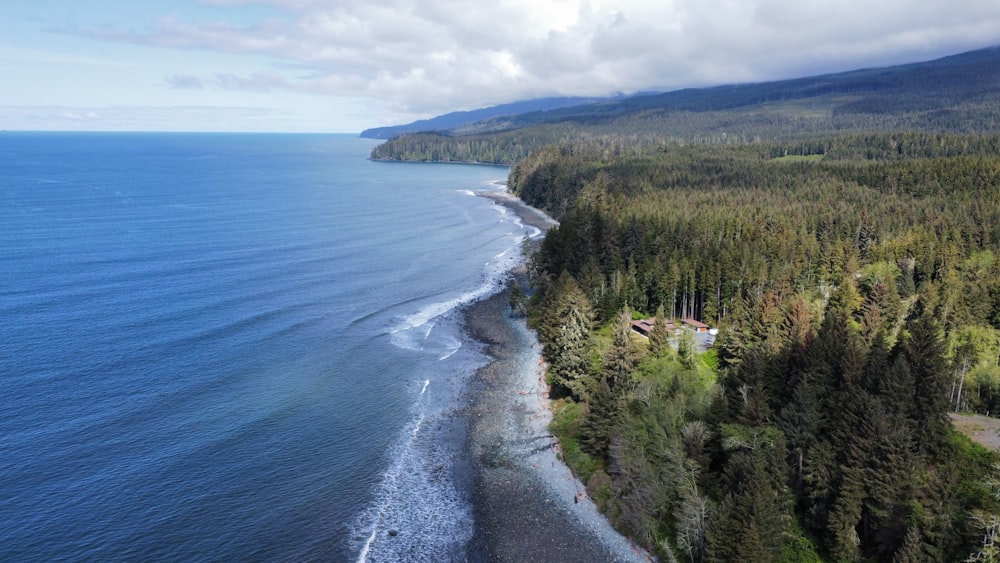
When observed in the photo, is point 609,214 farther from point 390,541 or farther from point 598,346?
point 390,541

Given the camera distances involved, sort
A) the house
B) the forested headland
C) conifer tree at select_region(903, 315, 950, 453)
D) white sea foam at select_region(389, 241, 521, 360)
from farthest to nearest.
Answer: white sea foam at select_region(389, 241, 521, 360) → the house → conifer tree at select_region(903, 315, 950, 453) → the forested headland

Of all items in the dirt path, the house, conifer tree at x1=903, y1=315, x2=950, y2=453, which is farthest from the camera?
the house

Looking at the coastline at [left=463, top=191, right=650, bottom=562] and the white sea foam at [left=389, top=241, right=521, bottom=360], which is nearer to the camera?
the coastline at [left=463, top=191, right=650, bottom=562]

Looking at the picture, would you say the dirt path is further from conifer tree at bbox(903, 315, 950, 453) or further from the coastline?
the coastline

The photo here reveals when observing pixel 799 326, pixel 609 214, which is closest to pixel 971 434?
pixel 799 326

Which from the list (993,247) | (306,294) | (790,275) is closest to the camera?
(790,275)

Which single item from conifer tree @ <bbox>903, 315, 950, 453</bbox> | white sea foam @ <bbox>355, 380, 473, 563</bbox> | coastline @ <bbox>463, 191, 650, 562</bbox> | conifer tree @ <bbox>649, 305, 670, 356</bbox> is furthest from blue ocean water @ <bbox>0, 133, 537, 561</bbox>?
conifer tree @ <bbox>903, 315, 950, 453</bbox>

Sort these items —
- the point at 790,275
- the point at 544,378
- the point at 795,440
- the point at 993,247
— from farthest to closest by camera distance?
the point at 993,247 → the point at 790,275 → the point at 544,378 → the point at 795,440

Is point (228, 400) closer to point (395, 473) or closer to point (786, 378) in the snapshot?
point (395, 473)
